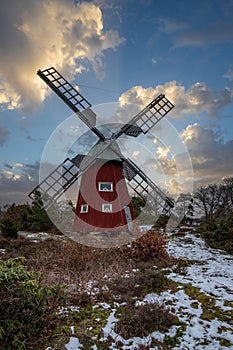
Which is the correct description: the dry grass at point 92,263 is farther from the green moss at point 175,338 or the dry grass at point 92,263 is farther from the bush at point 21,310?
the green moss at point 175,338

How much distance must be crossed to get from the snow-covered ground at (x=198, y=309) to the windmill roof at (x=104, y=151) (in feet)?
29.3

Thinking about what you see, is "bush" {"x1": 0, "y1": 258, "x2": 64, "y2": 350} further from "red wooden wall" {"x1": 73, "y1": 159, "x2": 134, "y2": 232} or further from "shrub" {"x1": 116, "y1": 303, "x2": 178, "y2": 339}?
"red wooden wall" {"x1": 73, "y1": 159, "x2": 134, "y2": 232}

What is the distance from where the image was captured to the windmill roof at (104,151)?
1684 centimetres

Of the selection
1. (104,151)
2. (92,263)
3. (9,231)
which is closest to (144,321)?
(92,263)

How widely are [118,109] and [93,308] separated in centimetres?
1111

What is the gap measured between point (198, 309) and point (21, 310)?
3988 mm

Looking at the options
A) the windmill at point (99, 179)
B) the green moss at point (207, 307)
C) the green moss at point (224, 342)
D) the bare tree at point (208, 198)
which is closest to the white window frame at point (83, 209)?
the windmill at point (99, 179)

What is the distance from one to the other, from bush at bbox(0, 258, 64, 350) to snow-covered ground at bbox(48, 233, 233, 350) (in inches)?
27.3

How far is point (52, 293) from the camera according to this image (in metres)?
5.29

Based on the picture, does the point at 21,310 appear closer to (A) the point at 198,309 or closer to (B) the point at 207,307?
(A) the point at 198,309

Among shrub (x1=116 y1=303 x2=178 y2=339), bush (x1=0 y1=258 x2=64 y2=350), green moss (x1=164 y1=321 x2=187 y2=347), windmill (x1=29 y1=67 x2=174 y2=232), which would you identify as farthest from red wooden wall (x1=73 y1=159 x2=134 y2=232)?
bush (x1=0 y1=258 x2=64 y2=350)

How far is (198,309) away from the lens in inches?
242

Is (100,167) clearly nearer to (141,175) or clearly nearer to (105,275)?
(141,175)

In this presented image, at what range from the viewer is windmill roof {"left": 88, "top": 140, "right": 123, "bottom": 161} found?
16.8 metres
